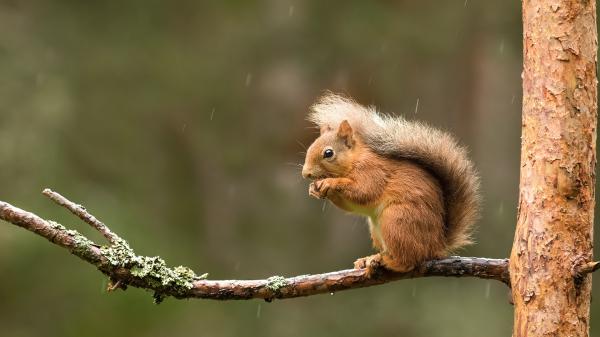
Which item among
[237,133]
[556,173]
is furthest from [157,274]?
[237,133]

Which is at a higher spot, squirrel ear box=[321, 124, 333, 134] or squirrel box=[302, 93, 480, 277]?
squirrel ear box=[321, 124, 333, 134]

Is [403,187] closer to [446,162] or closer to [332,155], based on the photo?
[446,162]

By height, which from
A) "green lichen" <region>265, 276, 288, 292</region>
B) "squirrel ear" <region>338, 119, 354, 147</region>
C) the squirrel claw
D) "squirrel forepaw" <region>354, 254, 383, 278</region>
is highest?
"squirrel ear" <region>338, 119, 354, 147</region>

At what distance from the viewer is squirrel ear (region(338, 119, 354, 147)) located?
2.92 metres

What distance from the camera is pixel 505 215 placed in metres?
6.16

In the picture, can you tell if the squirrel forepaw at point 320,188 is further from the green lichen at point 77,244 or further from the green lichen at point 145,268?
the green lichen at point 77,244

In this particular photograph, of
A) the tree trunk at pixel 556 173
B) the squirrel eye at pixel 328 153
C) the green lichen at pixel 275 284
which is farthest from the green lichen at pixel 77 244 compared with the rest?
the tree trunk at pixel 556 173

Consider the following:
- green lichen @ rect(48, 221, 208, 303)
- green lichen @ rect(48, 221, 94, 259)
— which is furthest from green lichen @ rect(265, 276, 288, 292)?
green lichen @ rect(48, 221, 94, 259)

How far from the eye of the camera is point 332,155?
9.52ft

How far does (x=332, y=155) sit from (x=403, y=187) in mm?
275

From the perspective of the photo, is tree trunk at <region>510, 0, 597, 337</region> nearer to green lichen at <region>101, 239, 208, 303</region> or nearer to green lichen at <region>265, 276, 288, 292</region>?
green lichen at <region>265, 276, 288, 292</region>

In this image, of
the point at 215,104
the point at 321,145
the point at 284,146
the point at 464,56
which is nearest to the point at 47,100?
the point at 215,104

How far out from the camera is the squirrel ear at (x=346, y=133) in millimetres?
2918

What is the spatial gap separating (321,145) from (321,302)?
11.6 feet
